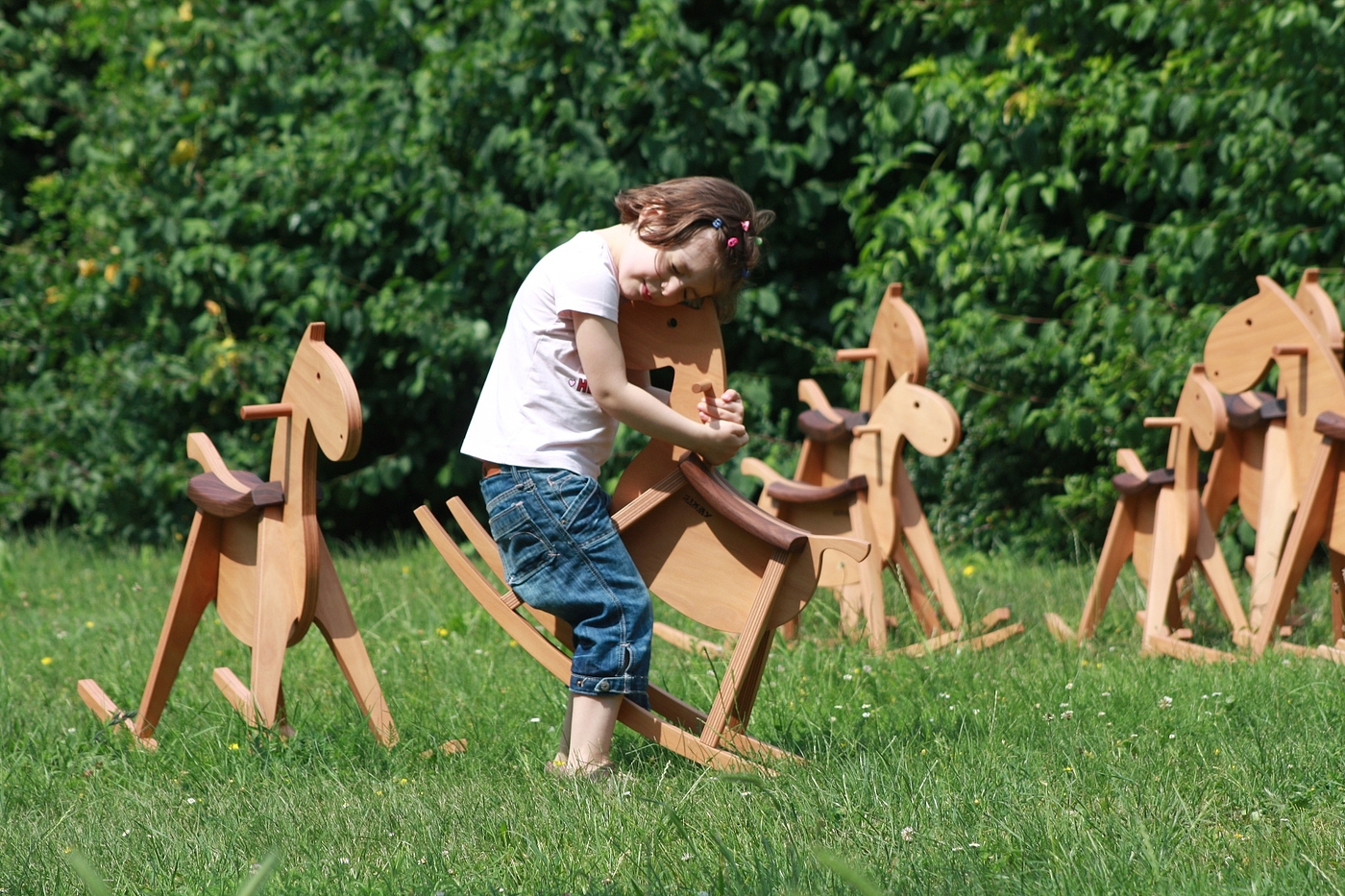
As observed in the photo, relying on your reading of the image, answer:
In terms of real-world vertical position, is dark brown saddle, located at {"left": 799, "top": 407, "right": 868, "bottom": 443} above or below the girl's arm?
below

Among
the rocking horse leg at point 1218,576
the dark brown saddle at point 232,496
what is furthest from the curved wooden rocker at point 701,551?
the rocking horse leg at point 1218,576

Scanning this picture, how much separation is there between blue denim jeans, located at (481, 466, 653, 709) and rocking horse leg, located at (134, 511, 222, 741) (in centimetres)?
96

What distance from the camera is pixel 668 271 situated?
2.81 m

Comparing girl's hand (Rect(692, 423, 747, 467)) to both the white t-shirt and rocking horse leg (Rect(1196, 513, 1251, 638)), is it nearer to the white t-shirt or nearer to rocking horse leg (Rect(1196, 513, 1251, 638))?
the white t-shirt

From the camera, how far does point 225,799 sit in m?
2.87

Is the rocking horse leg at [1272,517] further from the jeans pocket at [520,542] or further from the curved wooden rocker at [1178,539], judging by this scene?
the jeans pocket at [520,542]

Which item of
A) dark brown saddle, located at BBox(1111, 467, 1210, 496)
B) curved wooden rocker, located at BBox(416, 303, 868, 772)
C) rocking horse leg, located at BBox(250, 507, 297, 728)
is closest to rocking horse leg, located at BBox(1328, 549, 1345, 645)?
dark brown saddle, located at BBox(1111, 467, 1210, 496)

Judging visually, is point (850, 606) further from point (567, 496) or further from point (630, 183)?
point (630, 183)

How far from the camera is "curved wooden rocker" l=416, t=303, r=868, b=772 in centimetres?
286

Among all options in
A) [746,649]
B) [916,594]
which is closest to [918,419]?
[916,594]

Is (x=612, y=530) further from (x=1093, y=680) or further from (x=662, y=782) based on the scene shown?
(x=1093, y=680)

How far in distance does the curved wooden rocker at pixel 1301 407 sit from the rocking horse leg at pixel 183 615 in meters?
2.91

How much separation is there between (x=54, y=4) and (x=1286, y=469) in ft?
22.3

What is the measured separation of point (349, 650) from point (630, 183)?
3.13m
